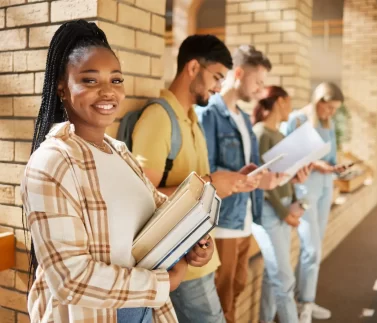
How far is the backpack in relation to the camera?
Result: 177 centimetres

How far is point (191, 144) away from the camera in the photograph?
1886 millimetres

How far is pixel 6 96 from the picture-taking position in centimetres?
192

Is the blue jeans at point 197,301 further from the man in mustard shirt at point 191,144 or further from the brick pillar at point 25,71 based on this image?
the brick pillar at point 25,71

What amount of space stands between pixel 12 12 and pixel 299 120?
236cm

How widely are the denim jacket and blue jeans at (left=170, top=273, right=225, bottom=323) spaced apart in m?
0.55

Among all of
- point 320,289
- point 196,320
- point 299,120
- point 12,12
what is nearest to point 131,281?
point 196,320

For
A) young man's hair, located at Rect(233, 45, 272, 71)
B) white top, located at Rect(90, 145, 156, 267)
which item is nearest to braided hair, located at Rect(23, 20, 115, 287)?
white top, located at Rect(90, 145, 156, 267)

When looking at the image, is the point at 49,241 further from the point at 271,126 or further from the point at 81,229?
the point at 271,126

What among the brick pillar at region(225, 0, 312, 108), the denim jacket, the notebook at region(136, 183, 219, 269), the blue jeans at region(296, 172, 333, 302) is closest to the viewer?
the notebook at region(136, 183, 219, 269)

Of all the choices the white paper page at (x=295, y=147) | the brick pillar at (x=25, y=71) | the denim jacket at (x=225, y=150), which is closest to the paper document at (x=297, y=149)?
the white paper page at (x=295, y=147)

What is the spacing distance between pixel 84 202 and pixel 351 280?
153 inches

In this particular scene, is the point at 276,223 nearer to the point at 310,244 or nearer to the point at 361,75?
the point at 310,244

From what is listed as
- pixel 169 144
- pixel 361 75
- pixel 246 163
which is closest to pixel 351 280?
pixel 246 163

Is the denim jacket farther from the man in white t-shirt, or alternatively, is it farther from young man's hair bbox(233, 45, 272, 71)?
young man's hair bbox(233, 45, 272, 71)
